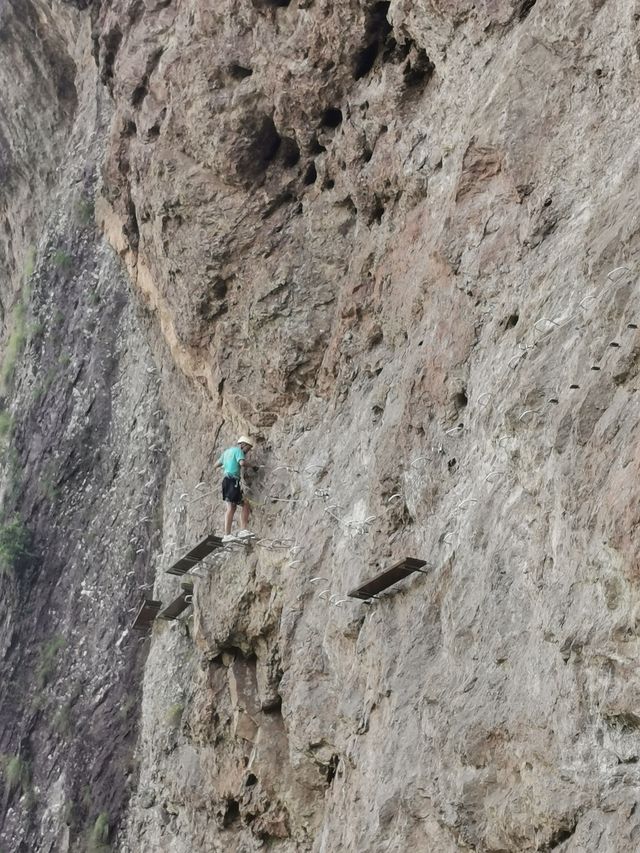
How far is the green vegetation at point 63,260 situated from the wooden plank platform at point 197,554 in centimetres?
890

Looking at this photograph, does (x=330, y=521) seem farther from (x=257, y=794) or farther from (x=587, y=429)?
(x=587, y=429)

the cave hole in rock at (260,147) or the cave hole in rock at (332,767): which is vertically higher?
the cave hole in rock at (260,147)

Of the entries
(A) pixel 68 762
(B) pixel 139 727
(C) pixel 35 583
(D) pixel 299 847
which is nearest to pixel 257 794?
(D) pixel 299 847

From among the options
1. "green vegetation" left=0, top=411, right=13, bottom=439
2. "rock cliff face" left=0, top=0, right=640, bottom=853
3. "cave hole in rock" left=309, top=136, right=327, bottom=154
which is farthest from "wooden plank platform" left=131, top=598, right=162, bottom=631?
"green vegetation" left=0, top=411, right=13, bottom=439

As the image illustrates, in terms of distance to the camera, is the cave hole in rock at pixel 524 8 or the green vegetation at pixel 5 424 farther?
the green vegetation at pixel 5 424

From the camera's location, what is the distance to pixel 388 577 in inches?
362

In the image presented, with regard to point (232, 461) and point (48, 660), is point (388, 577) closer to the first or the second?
point (232, 461)

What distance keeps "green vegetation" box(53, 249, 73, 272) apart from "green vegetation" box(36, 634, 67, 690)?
23.4ft

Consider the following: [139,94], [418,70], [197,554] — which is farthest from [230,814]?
[139,94]

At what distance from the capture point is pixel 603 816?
6527 mm

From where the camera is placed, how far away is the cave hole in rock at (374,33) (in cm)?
1213

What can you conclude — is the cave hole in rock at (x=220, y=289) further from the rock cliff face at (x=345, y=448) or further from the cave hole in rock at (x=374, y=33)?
the cave hole in rock at (x=374, y=33)

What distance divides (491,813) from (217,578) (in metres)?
5.70

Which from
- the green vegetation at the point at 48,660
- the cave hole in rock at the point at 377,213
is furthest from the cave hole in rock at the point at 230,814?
the cave hole in rock at the point at 377,213
